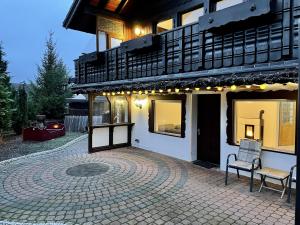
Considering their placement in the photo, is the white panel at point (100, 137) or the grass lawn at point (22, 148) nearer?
A: the grass lawn at point (22, 148)

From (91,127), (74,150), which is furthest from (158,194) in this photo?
(74,150)

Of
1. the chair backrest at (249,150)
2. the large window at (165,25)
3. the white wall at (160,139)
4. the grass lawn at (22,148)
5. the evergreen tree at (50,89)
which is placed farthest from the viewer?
the evergreen tree at (50,89)

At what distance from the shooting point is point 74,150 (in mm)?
A: 11453

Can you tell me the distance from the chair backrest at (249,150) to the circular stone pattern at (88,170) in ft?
14.6

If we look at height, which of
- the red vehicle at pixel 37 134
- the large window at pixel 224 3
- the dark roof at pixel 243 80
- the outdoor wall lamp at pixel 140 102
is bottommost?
the red vehicle at pixel 37 134

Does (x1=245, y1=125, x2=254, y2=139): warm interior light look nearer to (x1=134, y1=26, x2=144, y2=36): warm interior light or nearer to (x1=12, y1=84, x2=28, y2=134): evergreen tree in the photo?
(x1=134, y1=26, x2=144, y2=36): warm interior light

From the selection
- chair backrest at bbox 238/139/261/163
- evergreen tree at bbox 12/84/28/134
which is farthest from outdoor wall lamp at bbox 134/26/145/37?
evergreen tree at bbox 12/84/28/134

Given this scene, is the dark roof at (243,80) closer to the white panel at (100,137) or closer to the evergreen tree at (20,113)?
the white panel at (100,137)

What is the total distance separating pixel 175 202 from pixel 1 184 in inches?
199

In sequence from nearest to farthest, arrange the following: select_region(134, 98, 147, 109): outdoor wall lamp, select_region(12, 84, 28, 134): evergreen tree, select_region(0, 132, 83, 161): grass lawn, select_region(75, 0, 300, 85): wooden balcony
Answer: select_region(75, 0, 300, 85): wooden balcony → select_region(0, 132, 83, 161): grass lawn → select_region(134, 98, 147, 109): outdoor wall lamp → select_region(12, 84, 28, 134): evergreen tree

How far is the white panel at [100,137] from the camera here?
1091 centimetres

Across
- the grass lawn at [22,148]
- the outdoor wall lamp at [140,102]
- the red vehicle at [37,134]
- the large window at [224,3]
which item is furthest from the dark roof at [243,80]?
the red vehicle at [37,134]

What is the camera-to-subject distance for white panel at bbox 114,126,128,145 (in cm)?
1167

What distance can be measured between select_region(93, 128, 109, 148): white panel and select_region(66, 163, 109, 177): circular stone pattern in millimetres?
2146
